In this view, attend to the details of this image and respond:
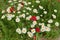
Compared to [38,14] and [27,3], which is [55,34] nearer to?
[38,14]

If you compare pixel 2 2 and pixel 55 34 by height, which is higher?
pixel 2 2

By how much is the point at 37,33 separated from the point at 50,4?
2.34 feet

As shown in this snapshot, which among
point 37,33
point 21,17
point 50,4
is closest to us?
point 37,33

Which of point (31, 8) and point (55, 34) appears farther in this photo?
point (31, 8)

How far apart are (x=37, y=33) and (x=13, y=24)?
41 centimetres

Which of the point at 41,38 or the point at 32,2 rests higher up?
the point at 32,2

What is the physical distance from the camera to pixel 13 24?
2.73 meters

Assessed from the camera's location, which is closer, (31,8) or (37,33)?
(37,33)

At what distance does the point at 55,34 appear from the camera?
2688 millimetres

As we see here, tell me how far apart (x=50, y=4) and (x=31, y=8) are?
0.35 meters

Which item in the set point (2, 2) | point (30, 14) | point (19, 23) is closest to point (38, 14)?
point (30, 14)

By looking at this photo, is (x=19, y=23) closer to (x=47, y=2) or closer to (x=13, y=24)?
(x=13, y=24)

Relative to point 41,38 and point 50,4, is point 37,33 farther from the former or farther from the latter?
point 50,4

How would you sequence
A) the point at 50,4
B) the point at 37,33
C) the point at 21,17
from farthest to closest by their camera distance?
the point at 50,4, the point at 21,17, the point at 37,33
